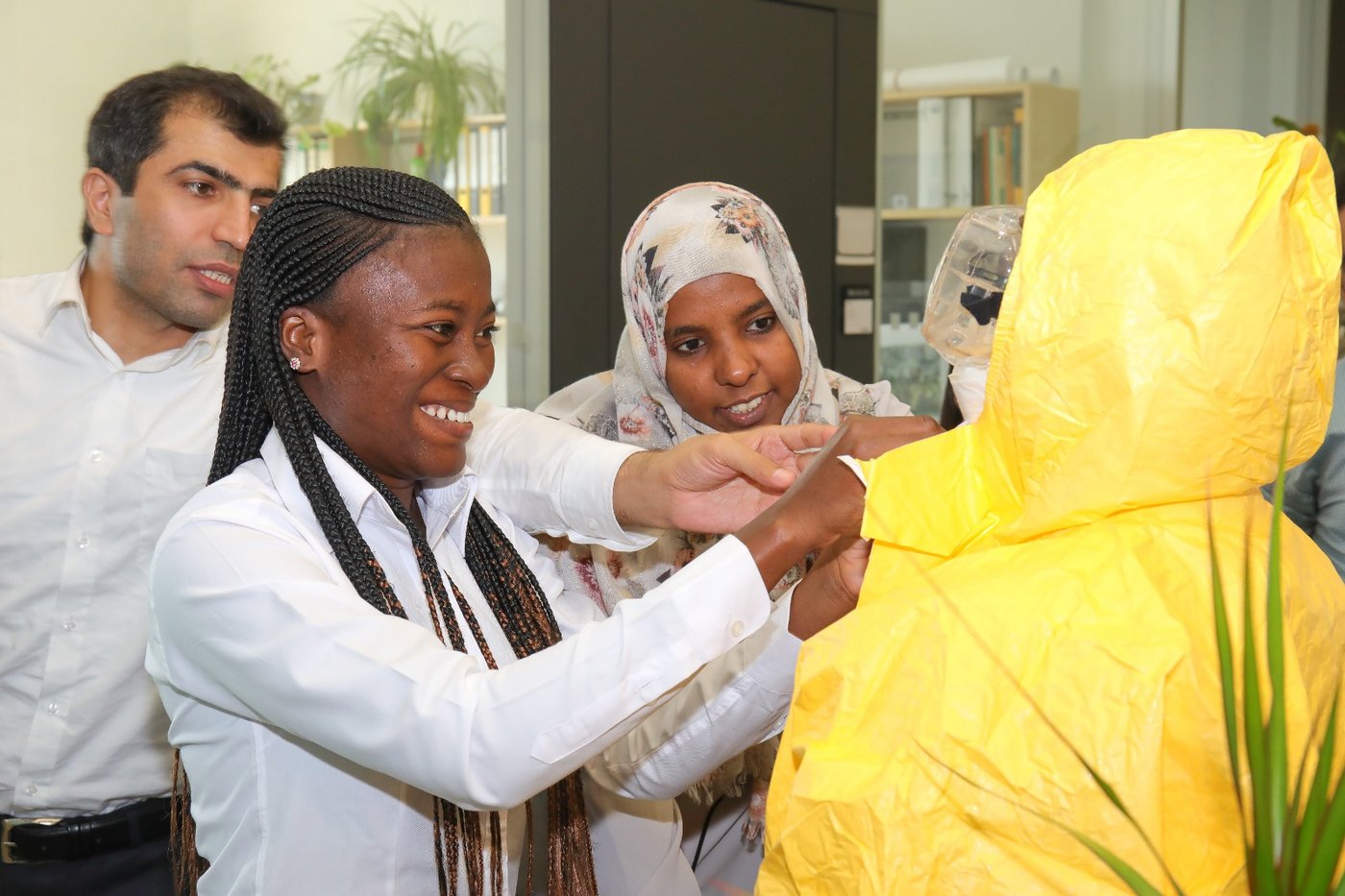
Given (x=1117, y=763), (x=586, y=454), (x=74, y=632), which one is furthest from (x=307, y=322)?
(x=1117, y=763)

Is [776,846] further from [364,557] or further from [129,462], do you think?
[129,462]

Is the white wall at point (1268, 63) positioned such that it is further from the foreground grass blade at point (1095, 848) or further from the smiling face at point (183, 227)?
the foreground grass blade at point (1095, 848)

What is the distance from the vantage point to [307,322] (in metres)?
1.38

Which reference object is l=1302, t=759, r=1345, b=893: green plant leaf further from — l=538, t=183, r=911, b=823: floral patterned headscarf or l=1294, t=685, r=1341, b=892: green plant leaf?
l=538, t=183, r=911, b=823: floral patterned headscarf

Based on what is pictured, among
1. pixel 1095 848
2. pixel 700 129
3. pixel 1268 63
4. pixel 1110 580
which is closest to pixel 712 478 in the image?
pixel 1110 580

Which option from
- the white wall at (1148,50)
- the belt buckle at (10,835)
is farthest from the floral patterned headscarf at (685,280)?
the white wall at (1148,50)

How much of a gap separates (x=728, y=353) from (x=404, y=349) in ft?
2.29

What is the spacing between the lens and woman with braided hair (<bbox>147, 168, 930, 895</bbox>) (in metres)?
1.09

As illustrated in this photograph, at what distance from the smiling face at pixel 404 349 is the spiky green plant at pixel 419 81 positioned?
6.64 ft

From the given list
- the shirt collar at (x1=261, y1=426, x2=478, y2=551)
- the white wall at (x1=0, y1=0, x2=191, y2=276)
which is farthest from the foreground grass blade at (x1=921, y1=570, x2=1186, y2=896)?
the white wall at (x1=0, y1=0, x2=191, y2=276)

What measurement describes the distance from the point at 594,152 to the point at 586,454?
6.64 feet

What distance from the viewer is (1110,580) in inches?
33.7

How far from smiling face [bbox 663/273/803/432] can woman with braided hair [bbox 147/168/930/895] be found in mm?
493

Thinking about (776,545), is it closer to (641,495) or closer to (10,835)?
(641,495)
